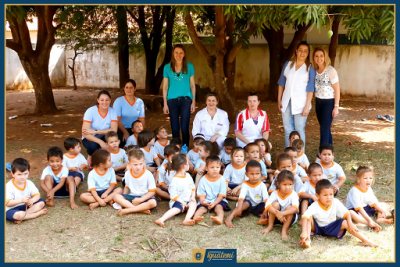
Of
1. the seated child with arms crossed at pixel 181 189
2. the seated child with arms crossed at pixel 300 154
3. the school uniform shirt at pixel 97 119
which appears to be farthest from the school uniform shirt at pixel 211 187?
the school uniform shirt at pixel 97 119

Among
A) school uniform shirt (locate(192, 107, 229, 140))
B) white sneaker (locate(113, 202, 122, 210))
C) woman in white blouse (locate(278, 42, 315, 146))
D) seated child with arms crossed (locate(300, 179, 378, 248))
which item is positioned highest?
woman in white blouse (locate(278, 42, 315, 146))

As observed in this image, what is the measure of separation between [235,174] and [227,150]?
56 cm

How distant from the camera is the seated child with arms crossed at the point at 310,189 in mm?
4227

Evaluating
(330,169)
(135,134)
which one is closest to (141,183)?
(135,134)

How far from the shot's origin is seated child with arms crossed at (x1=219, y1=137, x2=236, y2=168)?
210 inches

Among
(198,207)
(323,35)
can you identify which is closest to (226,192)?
(198,207)

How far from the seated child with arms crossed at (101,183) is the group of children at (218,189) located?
1cm

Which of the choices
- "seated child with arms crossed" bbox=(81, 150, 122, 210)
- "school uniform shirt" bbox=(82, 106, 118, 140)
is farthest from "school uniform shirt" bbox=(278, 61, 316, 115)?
"seated child with arms crossed" bbox=(81, 150, 122, 210)

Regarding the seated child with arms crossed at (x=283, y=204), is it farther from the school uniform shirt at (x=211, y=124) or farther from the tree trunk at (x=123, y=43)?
the tree trunk at (x=123, y=43)

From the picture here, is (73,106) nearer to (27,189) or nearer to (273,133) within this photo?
(273,133)

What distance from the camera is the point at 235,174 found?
4.89 m

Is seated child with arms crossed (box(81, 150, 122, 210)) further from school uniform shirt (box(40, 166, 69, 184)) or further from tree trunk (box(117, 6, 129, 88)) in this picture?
tree trunk (box(117, 6, 129, 88))

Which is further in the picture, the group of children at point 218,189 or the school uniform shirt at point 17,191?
the school uniform shirt at point 17,191

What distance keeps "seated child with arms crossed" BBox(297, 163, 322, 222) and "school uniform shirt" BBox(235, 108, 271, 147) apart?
1271 millimetres
